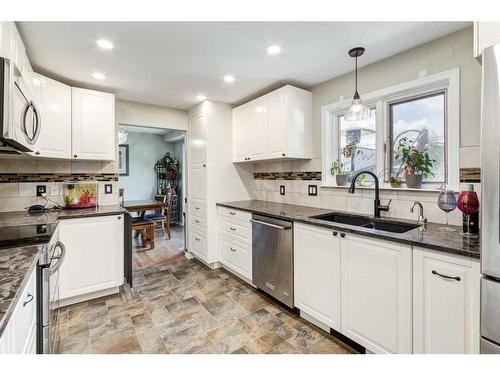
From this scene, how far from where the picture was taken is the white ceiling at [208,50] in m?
1.68

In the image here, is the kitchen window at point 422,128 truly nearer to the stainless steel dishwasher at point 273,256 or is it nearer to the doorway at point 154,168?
the stainless steel dishwasher at point 273,256

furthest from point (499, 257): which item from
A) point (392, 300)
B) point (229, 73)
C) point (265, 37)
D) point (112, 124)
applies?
point (112, 124)

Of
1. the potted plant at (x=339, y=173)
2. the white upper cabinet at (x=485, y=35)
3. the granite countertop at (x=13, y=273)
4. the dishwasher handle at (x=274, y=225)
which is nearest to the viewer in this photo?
the granite countertop at (x=13, y=273)

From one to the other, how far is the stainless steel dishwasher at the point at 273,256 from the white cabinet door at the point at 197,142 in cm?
124

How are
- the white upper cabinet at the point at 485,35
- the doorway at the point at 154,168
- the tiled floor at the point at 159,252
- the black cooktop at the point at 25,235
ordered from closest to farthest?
the white upper cabinet at the point at 485,35 < the black cooktop at the point at 25,235 < the tiled floor at the point at 159,252 < the doorway at the point at 154,168

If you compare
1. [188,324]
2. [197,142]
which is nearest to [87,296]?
[188,324]

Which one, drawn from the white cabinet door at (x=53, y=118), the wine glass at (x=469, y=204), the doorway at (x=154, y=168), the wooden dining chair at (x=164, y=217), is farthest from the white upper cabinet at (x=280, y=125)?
the doorway at (x=154, y=168)

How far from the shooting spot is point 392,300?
58.9 inches

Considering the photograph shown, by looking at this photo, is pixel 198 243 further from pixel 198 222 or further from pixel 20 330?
pixel 20 330

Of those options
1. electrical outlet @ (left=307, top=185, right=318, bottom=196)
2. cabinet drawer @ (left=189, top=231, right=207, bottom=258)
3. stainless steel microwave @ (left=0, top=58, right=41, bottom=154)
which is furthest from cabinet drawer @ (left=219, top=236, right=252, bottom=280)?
stainless steel microwave @ (left=0, top=58, right=41, bottom=154)

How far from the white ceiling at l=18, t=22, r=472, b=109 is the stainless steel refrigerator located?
35.4 inches

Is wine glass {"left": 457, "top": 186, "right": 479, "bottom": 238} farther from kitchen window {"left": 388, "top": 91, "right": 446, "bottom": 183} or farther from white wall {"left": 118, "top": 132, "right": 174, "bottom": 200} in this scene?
white wall {"left": 118, "top": 132, "right": 174, "bottom": 200}

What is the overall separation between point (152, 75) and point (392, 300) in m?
2.72
